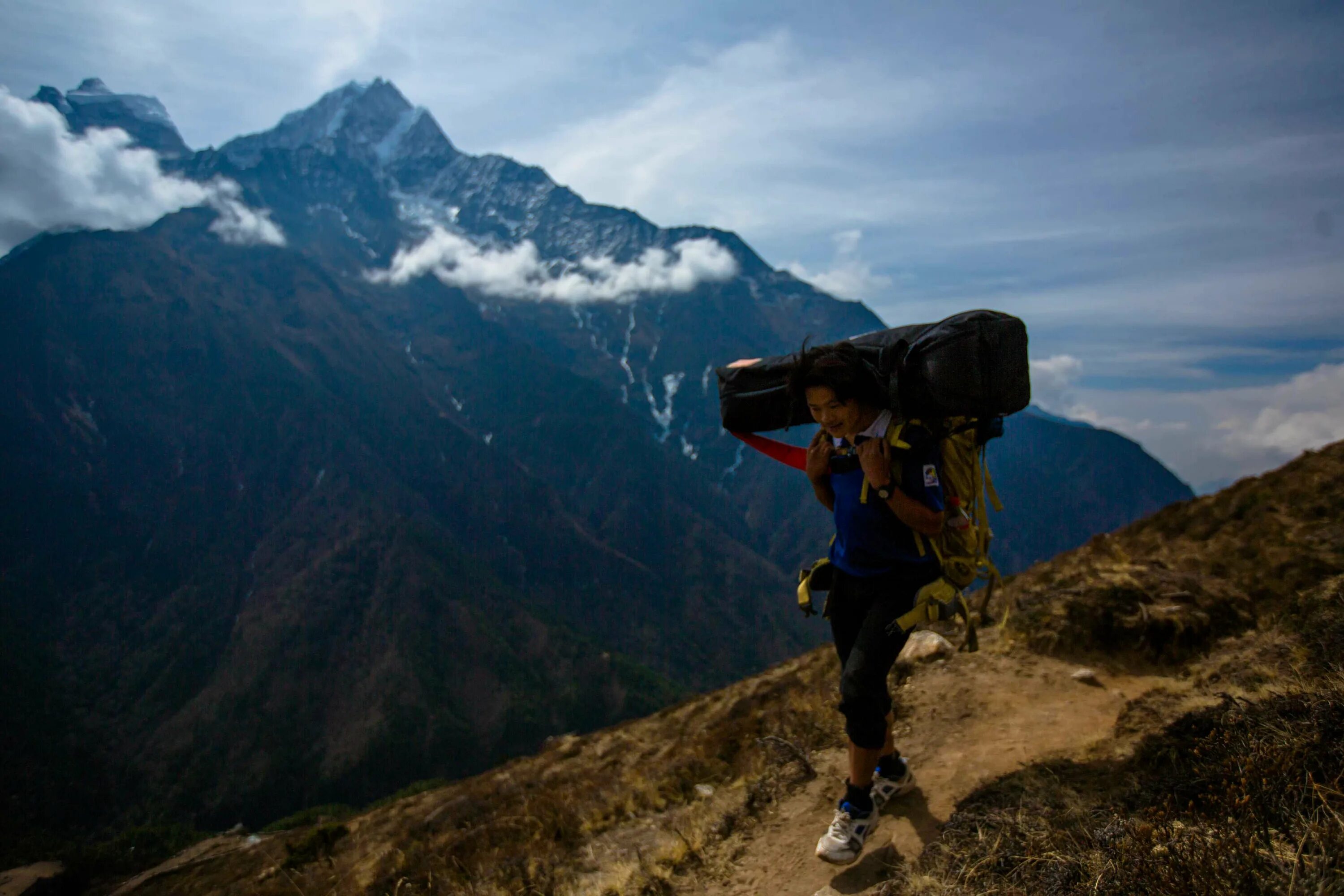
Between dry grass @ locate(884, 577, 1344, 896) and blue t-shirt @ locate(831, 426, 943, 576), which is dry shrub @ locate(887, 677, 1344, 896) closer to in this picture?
dry grass @ locate(884, 577, 1344, 896)

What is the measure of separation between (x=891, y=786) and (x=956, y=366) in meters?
3.18

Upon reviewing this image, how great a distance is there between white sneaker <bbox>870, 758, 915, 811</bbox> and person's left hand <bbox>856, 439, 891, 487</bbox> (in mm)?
2374

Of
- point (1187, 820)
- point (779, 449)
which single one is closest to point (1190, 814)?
point (1187, 820)

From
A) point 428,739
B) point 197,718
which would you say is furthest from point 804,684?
point 197,718

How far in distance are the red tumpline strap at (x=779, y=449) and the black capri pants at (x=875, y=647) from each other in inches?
40.6

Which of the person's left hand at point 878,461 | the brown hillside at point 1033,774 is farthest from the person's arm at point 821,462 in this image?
the brown hillside at point 1033,774

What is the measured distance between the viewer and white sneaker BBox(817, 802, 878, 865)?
434cm

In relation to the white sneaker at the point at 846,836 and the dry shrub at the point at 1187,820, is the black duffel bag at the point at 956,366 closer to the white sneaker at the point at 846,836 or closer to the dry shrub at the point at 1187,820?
the dry shrub at the point at 1187,820

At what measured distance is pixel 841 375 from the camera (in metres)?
4.06

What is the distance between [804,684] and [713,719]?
156cm

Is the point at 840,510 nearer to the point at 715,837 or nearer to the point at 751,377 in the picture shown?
the point at 751,377

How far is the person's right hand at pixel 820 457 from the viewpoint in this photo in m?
4.44

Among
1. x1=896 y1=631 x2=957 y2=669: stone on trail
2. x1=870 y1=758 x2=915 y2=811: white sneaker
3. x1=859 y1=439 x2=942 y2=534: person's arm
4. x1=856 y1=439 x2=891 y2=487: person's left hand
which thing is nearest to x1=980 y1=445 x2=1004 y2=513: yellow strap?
x1=859 y1=439 x2=942 y2=534: person's arm

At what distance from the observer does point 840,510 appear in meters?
4.46
